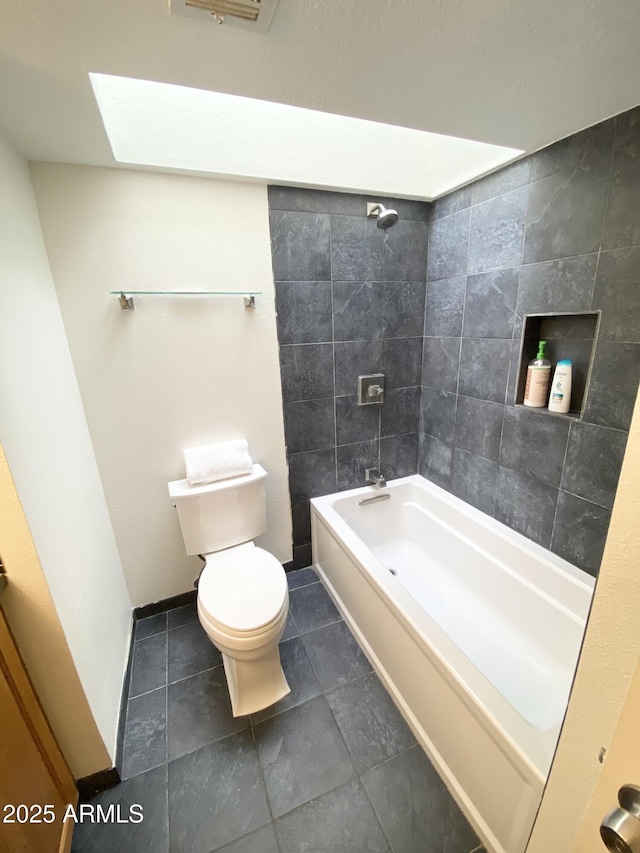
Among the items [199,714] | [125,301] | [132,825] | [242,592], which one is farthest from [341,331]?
[132,825]

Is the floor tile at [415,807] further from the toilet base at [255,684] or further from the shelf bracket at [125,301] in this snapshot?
the shelf bracket at [125,301]

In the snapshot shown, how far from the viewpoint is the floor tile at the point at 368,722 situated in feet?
4.02

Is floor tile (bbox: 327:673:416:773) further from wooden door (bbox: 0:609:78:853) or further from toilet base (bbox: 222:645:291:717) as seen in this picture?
wooden door (bbox: 0:609:78:853)

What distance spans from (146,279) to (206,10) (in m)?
0.95

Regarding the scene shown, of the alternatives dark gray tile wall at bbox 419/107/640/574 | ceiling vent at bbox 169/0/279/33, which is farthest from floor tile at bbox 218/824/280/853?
ceiling vent at bbox 169/0/279/33

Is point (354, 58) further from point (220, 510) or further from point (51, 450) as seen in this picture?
point (220, 510)

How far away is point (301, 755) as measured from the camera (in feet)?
4.03

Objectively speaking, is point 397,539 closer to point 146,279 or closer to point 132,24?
point 146,279

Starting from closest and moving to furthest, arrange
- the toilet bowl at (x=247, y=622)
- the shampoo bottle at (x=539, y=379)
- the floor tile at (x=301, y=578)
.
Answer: the toilet bowl at (x=247, y=622), the shampoo bottle at (x=539, y=379), the floor tile at (x=301, y=578)

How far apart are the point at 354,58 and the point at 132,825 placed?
2274mm

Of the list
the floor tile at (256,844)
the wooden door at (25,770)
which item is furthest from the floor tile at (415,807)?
the wooden door at (25,770)

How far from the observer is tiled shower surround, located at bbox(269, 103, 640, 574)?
1188 mm

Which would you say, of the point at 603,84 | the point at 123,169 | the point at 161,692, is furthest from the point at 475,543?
the point at 123,169

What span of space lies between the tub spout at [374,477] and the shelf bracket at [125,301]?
4.92ft
